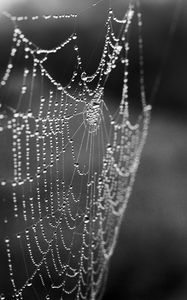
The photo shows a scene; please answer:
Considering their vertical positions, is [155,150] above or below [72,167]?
below

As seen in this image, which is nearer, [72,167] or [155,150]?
[72,167]

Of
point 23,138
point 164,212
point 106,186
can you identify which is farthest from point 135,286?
point 106,186

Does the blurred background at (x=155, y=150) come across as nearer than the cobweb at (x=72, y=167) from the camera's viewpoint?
No

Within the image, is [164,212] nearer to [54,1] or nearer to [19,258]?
[19,258]

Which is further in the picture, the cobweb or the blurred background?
the blurred background
